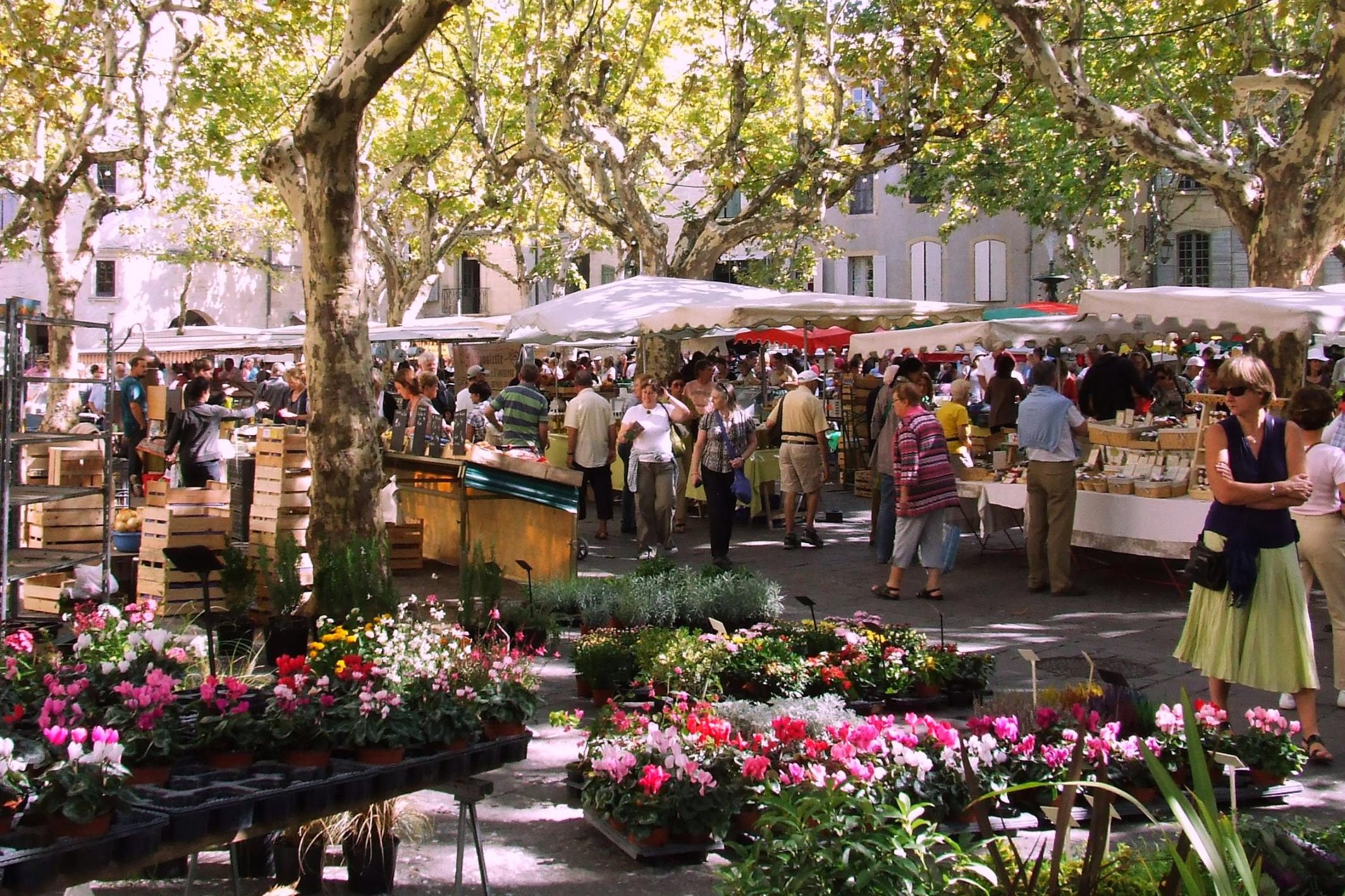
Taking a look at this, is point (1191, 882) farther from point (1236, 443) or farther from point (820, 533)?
point (820, 533)

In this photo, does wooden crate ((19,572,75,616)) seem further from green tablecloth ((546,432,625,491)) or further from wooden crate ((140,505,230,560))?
green tablecloth ((546,432,625,491))

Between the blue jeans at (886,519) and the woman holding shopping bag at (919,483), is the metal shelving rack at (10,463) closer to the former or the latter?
the woman holding shopping bag at (919,483)

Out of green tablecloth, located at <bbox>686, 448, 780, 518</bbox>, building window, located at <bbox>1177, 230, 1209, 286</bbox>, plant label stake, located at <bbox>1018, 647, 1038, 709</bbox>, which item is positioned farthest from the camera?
building window, located at <bbox>1177, 230, 1209, 286</bbox>

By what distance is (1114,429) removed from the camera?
10711 mm

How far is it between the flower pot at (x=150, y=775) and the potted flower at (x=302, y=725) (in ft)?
→ 1.19

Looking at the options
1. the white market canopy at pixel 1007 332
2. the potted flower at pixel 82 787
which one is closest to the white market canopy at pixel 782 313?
the white market canopy at pixel 1007 332

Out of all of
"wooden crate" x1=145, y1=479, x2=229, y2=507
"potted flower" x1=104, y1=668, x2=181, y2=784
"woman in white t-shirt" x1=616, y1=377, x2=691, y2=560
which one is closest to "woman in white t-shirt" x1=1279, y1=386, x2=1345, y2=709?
"potted flower" x1=104, y1=668, x2=181, y2=784

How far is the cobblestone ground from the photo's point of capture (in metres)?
4.71

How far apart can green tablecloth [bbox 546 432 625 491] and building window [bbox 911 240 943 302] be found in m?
28.2

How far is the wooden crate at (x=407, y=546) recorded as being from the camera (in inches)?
451

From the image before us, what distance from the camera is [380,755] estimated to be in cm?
431

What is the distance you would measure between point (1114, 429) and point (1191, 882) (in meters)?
8.38

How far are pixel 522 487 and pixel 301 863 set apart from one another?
6.02 meters

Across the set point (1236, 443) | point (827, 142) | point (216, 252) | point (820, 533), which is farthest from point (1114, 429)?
point (216, 252)
